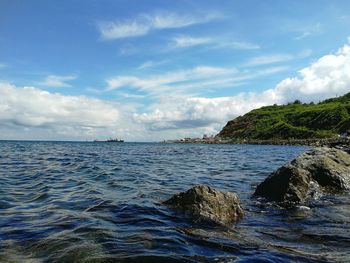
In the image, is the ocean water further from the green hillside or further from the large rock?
the green hillside

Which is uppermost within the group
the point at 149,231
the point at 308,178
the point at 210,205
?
the point at 308,178

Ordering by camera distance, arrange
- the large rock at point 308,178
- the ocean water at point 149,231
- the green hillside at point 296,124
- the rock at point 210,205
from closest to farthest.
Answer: the ocean water at point 149,231, the rock at point 210,205, the large rock at point 308,178, the green hillside at point 296,124

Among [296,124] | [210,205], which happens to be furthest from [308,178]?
[296,124]

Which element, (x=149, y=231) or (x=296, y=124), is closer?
(x=149, y=231)

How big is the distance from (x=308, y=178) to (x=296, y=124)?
105940 millimetres

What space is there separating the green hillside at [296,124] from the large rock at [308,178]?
7851 centimetres

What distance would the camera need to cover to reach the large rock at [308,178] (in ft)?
47.2

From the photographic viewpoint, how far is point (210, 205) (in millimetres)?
11312

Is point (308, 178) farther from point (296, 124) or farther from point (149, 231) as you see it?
point (296, 124)

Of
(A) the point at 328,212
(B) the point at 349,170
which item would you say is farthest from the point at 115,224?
(B) the point at 349,170

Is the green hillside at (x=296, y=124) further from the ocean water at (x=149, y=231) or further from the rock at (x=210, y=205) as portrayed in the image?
the rock at (x=210, y=205)

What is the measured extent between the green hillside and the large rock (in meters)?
78.5

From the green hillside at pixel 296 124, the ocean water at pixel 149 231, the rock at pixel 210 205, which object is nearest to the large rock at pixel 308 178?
the ocean water at pixel 149 231

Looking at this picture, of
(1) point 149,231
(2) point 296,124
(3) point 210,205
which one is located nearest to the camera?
(1) point 149,231
